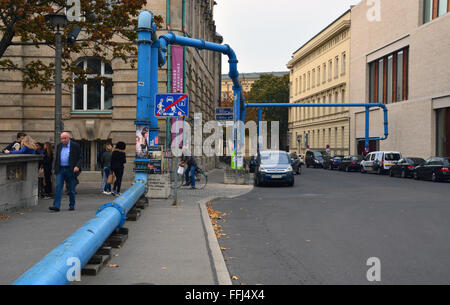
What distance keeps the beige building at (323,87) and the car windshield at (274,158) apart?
3500 cm

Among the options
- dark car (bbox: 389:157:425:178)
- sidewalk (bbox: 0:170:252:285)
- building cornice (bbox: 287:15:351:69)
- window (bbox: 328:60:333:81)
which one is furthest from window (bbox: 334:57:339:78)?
sidewalk (bbox: 0:170:252:285)

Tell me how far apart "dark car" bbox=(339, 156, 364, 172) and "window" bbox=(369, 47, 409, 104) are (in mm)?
7066

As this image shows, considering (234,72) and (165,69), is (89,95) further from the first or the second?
(234,72)

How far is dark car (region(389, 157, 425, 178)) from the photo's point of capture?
30.5 meters

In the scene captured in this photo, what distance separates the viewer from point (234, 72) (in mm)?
26938

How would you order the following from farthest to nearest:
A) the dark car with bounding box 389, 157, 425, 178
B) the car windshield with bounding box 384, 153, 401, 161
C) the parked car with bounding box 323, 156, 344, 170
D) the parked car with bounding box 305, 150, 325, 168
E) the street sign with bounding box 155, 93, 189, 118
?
the parked car with bounding box 305, 150, 325, 168 → the parked car with bounding box 323, 156, 344, 170 → the car windshield with bounding box 384, 153, 401, 161 → the dark car with bounding box 389, 157, 425, 178 → the street sign with bounding box 155, 93, 189, 118

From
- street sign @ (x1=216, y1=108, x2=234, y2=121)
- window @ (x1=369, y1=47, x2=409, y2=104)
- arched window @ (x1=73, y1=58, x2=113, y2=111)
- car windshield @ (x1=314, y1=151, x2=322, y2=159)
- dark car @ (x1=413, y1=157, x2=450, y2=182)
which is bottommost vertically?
dark car @ (x1=413, y1=157, x2=450, y2=182)

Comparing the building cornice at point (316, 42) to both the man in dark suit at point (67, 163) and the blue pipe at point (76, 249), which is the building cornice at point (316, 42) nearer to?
the man in dark suit at point (67, 163)

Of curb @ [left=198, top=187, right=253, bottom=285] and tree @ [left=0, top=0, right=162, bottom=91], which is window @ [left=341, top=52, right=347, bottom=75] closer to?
tree @ [left=0, top=0, right=162, bottom=91]

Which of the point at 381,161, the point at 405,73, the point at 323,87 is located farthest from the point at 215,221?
the point at 323,87

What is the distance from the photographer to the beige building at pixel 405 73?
3684 centimetres

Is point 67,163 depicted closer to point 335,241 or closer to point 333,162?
point 335,241

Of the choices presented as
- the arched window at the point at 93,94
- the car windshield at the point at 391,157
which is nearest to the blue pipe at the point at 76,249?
the arched window at the point at 93,94
